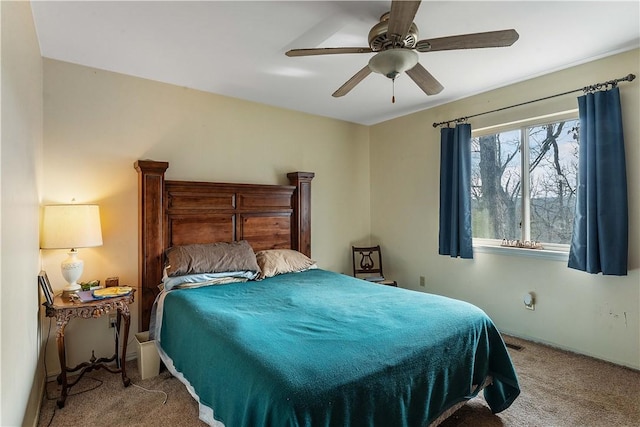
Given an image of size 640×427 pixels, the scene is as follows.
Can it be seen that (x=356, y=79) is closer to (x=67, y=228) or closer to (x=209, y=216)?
(x=209, y=216)

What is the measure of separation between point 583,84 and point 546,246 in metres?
1.48

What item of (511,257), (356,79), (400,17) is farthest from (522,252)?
(400,17)

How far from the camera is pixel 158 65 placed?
2.83 metres

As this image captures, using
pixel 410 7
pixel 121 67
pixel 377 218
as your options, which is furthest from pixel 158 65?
pixel 377 218

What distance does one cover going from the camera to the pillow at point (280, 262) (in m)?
3.29

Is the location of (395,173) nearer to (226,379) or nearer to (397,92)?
(397,92)

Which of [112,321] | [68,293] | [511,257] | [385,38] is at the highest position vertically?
[385,38]

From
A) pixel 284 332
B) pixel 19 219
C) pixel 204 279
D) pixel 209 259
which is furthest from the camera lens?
pixel 209 259

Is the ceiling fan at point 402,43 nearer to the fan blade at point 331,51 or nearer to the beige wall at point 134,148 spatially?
the fan blade at point 331,51

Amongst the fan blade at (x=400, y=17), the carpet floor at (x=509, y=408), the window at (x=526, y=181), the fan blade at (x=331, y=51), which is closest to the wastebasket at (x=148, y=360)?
the carpet floor at (x=509, y=408)

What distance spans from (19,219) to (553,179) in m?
4.05

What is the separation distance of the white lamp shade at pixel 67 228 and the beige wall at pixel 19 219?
0.11m

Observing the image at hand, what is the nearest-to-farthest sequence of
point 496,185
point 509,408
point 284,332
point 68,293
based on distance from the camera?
1. point 284,332
2. point 509,408
3. point 68,293
4. point 496,185

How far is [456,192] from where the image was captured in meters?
3.62
